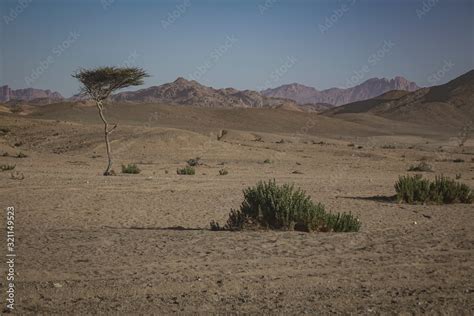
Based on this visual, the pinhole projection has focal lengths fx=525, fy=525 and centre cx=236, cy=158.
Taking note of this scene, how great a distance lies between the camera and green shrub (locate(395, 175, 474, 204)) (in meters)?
14.2

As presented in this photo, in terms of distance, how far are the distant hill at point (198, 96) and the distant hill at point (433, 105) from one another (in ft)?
90.6

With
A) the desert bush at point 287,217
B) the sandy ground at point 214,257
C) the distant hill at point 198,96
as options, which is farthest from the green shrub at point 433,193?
the distant hill at point 198,96

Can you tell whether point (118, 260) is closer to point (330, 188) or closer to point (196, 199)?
point (196, 199)

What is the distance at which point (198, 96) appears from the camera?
160875mm

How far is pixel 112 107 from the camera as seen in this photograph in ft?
258

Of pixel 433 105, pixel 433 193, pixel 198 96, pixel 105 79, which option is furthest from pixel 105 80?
pixel 198 96

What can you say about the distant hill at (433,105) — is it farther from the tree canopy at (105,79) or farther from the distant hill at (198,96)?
the tree canopy at (105,79)

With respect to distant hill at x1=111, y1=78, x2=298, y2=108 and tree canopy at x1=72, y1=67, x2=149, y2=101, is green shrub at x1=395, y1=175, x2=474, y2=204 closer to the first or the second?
tree canopy at x1=72, y1=67, x2=149, y2=101

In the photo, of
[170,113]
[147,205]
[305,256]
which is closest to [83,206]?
[147,205]

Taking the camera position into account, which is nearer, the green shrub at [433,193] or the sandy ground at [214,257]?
the sandy ground at [214,257]

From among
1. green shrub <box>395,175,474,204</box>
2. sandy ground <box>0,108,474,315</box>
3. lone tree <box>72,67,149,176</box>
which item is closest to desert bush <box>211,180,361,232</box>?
sandy ground <box>0,108,474,315</box>

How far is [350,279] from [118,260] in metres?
3.10

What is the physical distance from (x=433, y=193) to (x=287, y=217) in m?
6.63

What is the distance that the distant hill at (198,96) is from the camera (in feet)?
516
